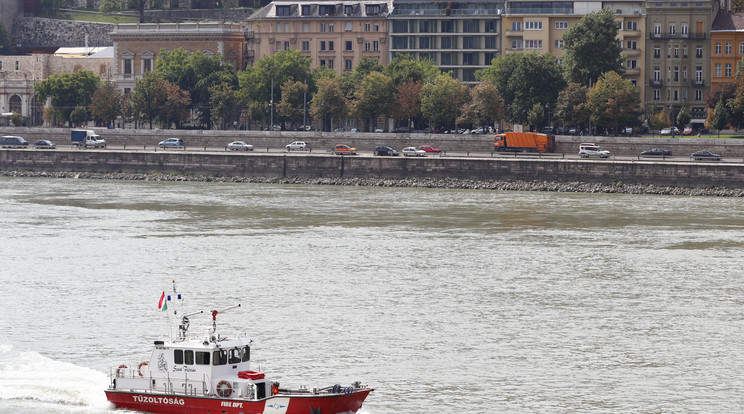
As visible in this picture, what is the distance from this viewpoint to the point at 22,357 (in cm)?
3738

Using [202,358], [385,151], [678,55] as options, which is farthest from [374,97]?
[202,358]

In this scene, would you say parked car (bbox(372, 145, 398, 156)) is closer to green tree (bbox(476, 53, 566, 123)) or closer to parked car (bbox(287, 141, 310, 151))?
parked car (bbox(287, 141, 310, 151))

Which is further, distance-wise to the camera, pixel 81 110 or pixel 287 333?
pixel 81 110

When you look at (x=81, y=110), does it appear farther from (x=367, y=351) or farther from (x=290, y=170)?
(x=367, y=351)

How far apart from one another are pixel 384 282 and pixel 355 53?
333 ft

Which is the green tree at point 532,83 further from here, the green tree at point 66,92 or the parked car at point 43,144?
the green tree at point 66,92

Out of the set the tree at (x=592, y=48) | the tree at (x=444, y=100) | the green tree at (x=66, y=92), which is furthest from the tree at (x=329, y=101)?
the green tree at (x=66, y=92)

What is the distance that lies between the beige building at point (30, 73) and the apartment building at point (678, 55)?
216 feet

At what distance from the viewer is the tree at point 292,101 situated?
12962 cm

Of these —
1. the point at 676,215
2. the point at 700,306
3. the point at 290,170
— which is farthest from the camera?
the point at 290,170

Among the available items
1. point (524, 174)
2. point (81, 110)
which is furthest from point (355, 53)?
point (524, 174)

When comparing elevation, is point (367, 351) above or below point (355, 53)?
below

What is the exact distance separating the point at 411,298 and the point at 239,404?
16431 mm

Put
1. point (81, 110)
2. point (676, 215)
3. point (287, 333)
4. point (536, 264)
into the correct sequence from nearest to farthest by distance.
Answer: point (287, 333) → point (536, 264) → point (676, 215) → point (81, 110)
